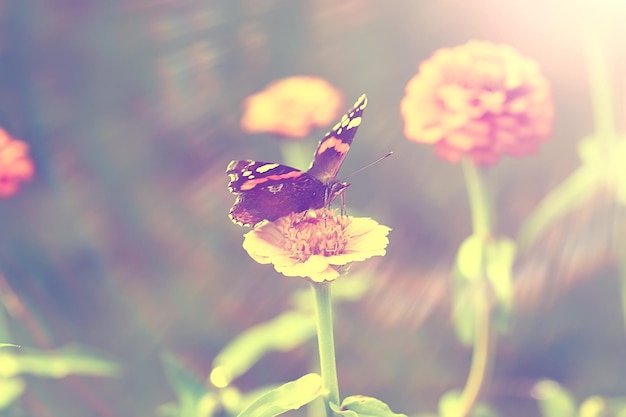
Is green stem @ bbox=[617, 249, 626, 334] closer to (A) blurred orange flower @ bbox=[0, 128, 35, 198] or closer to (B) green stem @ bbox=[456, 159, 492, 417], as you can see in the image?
(B) green stem @ bbox=[456, 159, 492, 417]

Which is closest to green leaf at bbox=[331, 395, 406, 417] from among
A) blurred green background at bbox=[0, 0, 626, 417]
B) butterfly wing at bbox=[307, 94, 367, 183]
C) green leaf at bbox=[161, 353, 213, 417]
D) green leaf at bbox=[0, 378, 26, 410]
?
blurred green background at bbox=[0, 0, 626, 417]

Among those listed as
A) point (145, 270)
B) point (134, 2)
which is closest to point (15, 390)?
point (145, 270)

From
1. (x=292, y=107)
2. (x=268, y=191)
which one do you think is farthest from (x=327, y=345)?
(x=292, y=107)

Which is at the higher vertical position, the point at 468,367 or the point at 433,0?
the point at 433,0

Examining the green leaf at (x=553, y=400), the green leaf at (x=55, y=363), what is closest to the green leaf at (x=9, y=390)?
the green leaf at (x=55, y=363)

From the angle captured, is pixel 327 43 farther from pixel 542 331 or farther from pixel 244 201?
pixel 542 331

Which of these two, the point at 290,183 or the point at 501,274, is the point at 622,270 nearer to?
the point at 501,274
